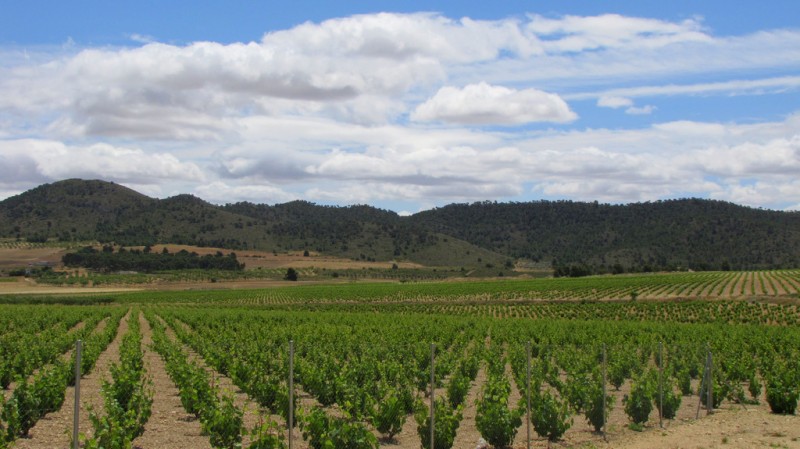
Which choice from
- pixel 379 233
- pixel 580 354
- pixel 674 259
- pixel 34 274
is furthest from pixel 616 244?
pixel 580 354

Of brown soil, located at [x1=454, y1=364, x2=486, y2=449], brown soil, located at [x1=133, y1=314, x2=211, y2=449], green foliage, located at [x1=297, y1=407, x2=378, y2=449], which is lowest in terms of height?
brown soil, located at [x1=454, y1=364, x2=486, y2=449]


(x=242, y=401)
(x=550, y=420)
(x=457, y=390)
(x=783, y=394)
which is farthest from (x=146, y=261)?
(x=550, y=420)

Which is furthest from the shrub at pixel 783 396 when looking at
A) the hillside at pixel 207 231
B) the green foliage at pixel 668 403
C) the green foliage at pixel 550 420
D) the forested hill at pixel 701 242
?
the hillside at pixel 207 231

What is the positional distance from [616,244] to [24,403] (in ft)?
605

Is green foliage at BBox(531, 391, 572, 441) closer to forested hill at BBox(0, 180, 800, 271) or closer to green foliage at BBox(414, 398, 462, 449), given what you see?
green foliage at BBox(414, 398, 462, 449)

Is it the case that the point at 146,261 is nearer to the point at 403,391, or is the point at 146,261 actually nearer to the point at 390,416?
the point at 403,391

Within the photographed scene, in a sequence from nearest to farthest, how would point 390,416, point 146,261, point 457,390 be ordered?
1. point 390,416
2. point 457,390
3. point 146,261

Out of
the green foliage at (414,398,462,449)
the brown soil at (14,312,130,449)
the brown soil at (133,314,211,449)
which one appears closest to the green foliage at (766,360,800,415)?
the green foliage at (414,398,462,449)

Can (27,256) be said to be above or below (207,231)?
below

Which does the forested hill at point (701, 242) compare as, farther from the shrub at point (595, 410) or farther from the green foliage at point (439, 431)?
the green foliage at point (439, 431)

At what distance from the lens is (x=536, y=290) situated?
8681cm

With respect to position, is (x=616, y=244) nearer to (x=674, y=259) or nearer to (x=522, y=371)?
(x=674, y=259)

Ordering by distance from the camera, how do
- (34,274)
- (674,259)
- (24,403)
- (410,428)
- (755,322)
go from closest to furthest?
(24,403) < (410,428) < (755,322) < (34,274) < (674,259)

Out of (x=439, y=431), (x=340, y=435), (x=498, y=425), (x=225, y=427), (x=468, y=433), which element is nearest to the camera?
(x=340, y=435)
